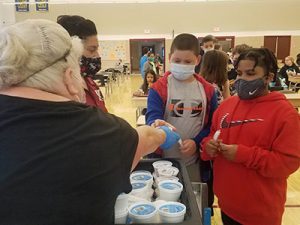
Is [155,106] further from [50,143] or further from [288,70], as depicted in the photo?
[288,70]

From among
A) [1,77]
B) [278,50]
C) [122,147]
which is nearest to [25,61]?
[1,77]

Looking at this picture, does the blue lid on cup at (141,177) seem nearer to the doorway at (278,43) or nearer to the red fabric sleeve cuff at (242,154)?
the red fabric sleeve cuff at (242,154)

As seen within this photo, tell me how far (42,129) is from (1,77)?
0.62 feet

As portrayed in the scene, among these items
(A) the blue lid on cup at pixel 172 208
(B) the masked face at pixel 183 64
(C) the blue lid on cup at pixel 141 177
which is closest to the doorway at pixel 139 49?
(B) the masked face at pixel 183 64

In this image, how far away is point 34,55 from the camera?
2.75 ft

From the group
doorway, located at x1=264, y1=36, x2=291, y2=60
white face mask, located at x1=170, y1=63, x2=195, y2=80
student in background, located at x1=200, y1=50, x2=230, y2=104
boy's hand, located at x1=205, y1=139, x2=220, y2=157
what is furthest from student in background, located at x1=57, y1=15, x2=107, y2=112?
doorway, located at x1=264, y1=36, x2=291, y2=60

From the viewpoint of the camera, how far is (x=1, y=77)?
83cm

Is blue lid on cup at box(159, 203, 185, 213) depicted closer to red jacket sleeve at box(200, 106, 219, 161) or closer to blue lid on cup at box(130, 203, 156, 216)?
blue lid on cup at box(130, 203, 156, 216)

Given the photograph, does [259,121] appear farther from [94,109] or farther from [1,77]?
[1,77]

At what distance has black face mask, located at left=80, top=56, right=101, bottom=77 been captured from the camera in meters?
1.78

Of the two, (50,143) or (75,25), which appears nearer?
(50,143)

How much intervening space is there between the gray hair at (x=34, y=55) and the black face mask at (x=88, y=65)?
2.91 feet

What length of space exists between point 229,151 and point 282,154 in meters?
0.25

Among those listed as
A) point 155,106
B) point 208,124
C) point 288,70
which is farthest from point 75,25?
point 288,70
